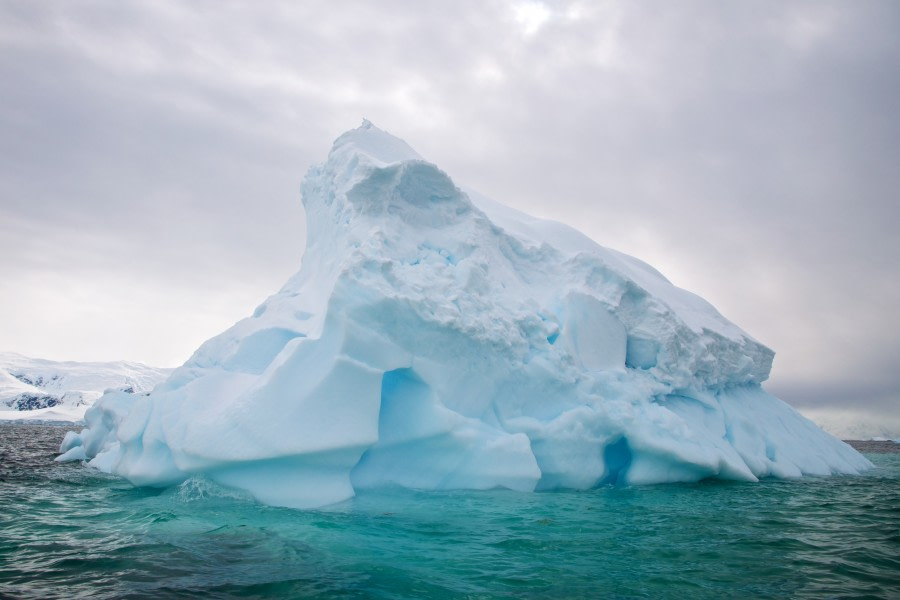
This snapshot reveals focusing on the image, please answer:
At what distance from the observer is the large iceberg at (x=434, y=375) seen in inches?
320

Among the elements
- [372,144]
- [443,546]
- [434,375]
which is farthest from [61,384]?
[443,546]

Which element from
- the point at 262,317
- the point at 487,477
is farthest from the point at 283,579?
Answer: the point at 262,317

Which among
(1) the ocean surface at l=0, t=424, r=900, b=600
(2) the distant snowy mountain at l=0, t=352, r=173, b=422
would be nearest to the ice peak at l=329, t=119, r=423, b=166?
(1) the ocean surface at l=0, t=424, r=900, b=600

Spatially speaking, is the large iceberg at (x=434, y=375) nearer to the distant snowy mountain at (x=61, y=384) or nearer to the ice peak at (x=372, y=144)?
the ice peak at (x=372, y=144)

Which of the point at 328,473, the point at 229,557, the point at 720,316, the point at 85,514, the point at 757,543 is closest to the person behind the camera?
→ the point at 229,557

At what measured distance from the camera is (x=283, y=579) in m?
4.77

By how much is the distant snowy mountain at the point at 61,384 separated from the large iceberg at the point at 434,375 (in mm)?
68740

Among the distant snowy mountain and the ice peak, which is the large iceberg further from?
the distant snowy mountain

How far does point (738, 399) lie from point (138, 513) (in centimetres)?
1319

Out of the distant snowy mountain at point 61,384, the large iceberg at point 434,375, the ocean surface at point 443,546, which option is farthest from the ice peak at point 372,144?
the distant snowy mountain at point 61,384

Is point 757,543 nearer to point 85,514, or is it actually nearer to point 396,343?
point 396,343

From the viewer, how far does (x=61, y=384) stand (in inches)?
4296

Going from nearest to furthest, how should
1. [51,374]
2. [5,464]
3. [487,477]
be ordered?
1. [487,477]
2. [5,464]
3. [51,374]

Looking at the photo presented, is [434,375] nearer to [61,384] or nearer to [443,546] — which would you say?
[443,546]
